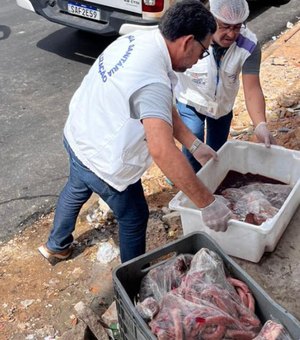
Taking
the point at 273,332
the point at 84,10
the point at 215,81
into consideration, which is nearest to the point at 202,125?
the point at 215,81

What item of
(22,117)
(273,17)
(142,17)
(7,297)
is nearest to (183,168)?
(7,297)

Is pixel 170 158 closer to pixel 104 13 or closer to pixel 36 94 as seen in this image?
pixel 36 94

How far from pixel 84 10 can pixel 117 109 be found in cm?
433

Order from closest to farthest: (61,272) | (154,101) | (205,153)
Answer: (154,101) → (205,153) → (61,272)

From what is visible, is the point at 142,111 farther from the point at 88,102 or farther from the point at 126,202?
the point at 126,202

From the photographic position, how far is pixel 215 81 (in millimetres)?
3189

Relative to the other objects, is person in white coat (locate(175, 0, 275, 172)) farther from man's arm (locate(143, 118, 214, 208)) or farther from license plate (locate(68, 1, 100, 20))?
license plate (locate(68, 1, 100, 20))

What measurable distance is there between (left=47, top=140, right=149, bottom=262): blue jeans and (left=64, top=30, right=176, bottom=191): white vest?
71 millimetres

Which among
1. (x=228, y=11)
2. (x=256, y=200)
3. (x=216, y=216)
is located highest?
(x=228, y=11)

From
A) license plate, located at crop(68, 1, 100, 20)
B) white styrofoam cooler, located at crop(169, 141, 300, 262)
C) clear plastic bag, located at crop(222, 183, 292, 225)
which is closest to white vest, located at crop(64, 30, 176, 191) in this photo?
white styrofoam cooler, located at crop(169, 141, 300, 262)

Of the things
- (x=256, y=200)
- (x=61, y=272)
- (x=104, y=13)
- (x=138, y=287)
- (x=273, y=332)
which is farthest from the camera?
(x=104, y=13)

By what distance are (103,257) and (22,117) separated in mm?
2320

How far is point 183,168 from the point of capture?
216cm

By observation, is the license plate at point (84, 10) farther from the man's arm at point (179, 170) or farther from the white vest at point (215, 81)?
the man's arm at point (179, 170)
